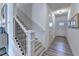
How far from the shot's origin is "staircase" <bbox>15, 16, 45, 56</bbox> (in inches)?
74.2

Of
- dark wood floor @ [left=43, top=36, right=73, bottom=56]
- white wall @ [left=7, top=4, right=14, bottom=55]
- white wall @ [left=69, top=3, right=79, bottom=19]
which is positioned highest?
white wall @ [left=69, top=3, right=79, bottom=19]

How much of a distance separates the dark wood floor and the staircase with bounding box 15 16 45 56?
0.11 meters

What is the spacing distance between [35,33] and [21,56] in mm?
389

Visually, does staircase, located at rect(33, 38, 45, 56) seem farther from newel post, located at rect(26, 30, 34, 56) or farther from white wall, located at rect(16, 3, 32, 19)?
white wall, located at rect(16, 3, 32, 19)

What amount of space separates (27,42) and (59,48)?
492 mm

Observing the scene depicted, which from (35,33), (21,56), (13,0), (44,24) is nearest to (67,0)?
(44,24)

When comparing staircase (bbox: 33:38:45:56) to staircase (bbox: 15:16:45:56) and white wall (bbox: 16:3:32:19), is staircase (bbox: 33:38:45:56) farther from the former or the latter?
white wall (bbox: 16:3:32:19)

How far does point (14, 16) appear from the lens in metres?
1.92

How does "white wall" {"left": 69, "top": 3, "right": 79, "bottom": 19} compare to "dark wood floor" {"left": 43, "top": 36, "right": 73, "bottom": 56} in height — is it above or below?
above

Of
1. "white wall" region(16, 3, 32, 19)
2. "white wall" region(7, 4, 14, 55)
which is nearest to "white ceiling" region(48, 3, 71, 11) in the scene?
"white wall" region(16, 3, 32, 19)

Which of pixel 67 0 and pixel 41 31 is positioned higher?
pixel 67 0

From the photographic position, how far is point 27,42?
6.23ft

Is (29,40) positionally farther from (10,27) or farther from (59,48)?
(59,48)

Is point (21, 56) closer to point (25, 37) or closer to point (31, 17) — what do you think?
point (25, 37)
